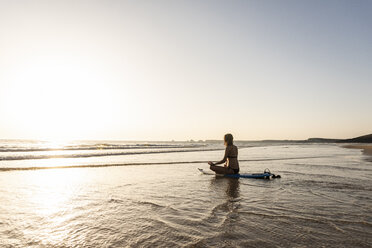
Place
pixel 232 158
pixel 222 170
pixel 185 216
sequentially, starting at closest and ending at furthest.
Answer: pixel 185 216 < pixel 232 158 < pixel 222 170

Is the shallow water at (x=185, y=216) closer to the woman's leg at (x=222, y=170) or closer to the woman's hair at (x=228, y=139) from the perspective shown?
the woman's leg at (x=222, y=170)

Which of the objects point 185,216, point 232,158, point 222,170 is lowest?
point 185,216

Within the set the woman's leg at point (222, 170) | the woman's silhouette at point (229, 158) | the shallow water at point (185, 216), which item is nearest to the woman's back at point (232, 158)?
the woman's silhouette at point (229, 158)

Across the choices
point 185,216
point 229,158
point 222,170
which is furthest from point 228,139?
point 185,216

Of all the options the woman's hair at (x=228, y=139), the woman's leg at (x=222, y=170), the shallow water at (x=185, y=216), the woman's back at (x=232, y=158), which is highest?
the woman's hair at (x=228, y=139)

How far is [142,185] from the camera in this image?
10.5 meters

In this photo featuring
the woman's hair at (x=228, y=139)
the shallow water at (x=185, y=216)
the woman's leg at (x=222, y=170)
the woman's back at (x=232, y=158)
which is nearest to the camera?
the shallow water at (x=185, y=216)

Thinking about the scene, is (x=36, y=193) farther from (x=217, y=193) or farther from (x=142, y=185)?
(x=217, y=193)

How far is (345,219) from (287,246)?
8.45 ft

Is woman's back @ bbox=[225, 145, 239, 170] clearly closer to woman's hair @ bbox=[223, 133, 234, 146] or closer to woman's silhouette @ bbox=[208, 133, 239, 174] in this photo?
woman's silhouette @ bbox=[208, 133, 239, 174]

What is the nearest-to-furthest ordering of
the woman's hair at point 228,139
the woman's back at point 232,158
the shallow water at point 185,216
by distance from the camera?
the shallow water at point 185,216 → the woman's hair at point 228,139 → the woman's back at point 232,158

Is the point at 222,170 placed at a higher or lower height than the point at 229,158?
lower

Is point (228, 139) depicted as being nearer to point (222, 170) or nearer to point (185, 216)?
point (222, 170)

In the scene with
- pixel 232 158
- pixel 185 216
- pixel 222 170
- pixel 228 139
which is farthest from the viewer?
pixel 222 170
